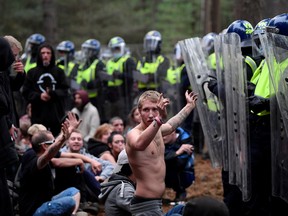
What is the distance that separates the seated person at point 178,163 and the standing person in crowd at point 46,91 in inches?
101

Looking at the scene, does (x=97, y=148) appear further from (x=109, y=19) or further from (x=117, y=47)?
(x=109, y=19)

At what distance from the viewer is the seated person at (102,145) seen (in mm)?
11125

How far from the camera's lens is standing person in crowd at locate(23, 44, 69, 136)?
12.9 meters

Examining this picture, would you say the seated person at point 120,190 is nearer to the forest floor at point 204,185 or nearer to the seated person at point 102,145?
the forest floor at point 204,185

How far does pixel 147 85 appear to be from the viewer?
15.8 m

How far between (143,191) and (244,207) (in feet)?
5.08

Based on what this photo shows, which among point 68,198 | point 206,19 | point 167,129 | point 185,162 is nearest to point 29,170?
point 68,198

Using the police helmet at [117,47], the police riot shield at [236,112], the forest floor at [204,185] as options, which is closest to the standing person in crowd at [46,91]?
the forest floor at [204,185]

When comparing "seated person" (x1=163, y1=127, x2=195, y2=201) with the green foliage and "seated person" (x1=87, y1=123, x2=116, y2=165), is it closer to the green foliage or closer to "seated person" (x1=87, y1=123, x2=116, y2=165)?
"seated person" (x1=87, y1=123, x2=116, y2=165)

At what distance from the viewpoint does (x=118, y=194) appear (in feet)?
24.7

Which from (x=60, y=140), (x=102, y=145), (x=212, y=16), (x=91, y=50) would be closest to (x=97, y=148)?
(x=102, y=145)

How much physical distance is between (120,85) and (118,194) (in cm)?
900

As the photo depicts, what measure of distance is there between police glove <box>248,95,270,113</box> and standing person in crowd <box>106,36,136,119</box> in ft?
28.2

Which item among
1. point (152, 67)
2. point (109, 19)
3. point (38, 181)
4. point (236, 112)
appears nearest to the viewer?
point (236, 112)
